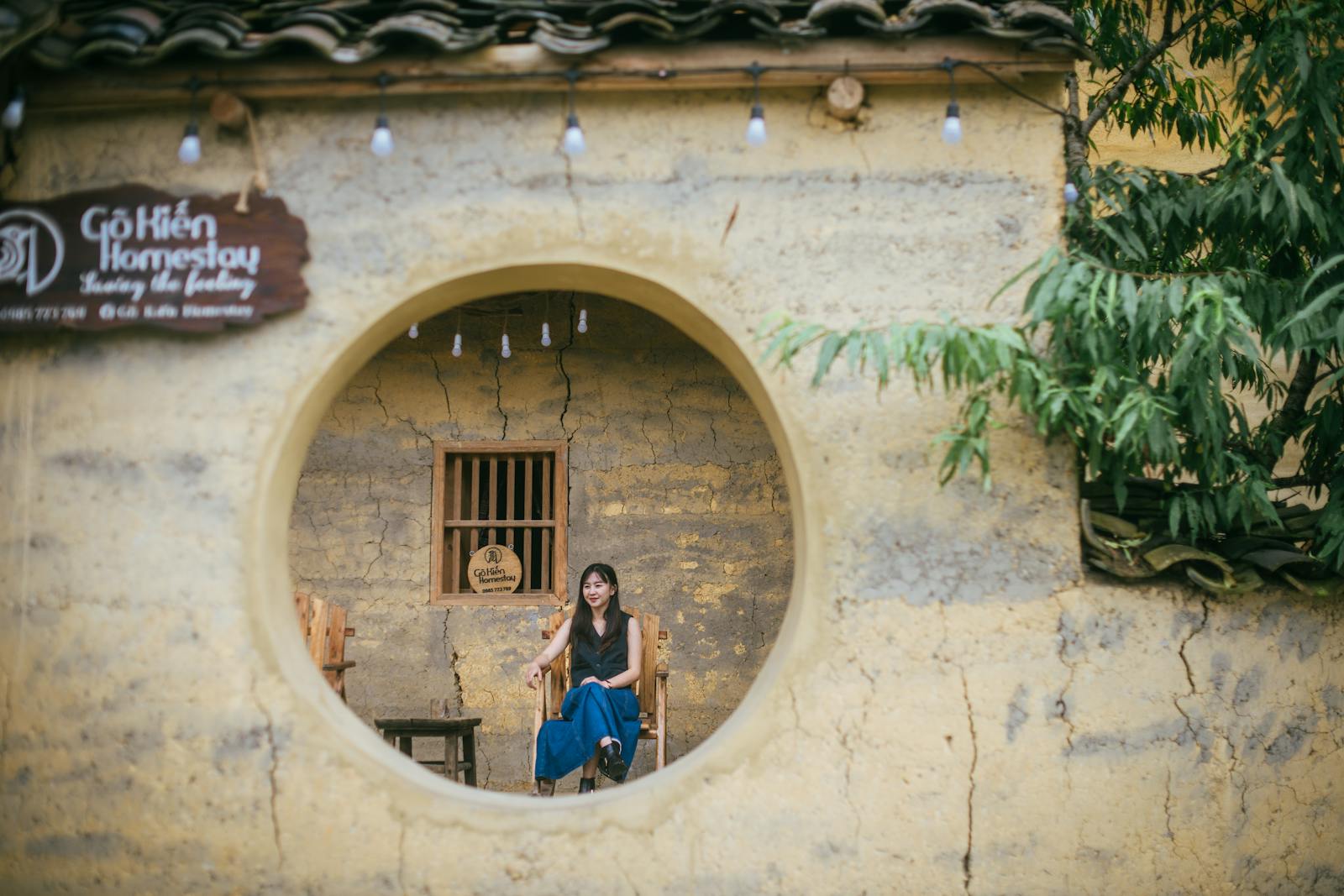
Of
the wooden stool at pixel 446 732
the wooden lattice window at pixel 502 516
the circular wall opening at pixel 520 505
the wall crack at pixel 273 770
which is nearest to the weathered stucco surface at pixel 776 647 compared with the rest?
the wall crack at pixel 273 770

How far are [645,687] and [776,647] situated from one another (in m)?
2.08

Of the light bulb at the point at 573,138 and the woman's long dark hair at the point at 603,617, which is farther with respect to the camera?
the woman's long dark hair at the point at 603,617

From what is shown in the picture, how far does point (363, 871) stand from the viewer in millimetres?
4055

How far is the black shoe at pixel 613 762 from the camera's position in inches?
223

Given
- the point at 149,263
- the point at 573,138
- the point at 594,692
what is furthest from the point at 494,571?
the point at 573,138

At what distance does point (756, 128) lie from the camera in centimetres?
403

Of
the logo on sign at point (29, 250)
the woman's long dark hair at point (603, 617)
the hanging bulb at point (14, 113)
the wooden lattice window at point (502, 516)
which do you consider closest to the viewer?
the hanging bulb at point (14, 113)

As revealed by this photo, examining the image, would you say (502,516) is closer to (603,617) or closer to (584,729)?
(603,617)

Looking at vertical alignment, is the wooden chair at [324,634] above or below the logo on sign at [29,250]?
below

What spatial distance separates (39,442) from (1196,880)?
4.52m

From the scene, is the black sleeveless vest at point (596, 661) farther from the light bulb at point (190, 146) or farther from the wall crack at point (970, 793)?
the light bulb at point (190, 146)

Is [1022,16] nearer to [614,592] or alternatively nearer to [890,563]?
[890,563]

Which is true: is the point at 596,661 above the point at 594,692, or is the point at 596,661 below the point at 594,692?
above

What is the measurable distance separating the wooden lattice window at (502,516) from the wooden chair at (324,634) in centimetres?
107
